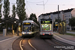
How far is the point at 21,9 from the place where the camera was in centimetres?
4456

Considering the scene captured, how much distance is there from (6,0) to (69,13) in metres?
50.7

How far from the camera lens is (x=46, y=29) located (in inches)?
748

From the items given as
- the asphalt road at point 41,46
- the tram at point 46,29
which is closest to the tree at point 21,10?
the tram at point 46,29

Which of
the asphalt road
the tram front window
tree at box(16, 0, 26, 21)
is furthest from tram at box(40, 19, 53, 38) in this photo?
tree at box(16, 0, 26, 21)

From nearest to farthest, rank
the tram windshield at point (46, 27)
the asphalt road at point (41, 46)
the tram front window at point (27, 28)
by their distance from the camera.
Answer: the asphalt road at point (41, 46) → the tram windshield at point (46, 27) → the tram front window at point (27, 28)

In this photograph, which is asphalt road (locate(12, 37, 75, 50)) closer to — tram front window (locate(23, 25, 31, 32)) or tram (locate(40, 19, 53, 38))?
tram (locate(40, 19, 53, 38))

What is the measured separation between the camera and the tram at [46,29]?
61.7ft

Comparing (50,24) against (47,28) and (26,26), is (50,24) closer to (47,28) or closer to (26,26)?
(47,28)

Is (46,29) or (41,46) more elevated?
(46,29)

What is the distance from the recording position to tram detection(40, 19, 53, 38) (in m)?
18.8

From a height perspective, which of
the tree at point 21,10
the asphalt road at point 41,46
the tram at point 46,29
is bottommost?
the asphalt road at point 41,46

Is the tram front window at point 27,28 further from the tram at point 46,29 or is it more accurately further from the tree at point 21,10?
the tree at point 21,10

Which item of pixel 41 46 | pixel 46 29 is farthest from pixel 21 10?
pixel 41 46

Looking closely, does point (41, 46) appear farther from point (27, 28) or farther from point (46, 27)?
point (27, 28)
